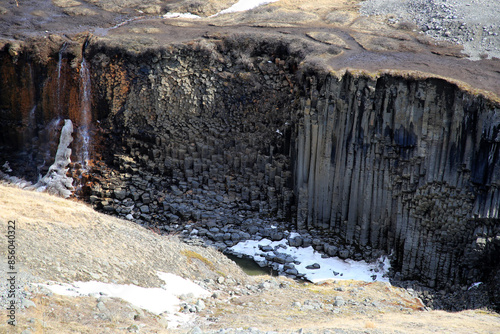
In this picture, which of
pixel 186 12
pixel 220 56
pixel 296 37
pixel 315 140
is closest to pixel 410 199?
pixel 315 140

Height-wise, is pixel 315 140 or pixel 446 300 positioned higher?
pixel 315 140

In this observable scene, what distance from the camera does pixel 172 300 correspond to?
53.8 ft

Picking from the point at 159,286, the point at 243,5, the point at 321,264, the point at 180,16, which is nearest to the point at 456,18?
the point at 243,5

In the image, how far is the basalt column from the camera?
20.0 m

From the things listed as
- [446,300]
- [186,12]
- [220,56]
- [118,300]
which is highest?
[186,12]

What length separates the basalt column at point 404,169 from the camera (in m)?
20.0

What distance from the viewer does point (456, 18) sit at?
27188 mm

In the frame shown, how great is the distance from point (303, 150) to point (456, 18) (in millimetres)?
11189

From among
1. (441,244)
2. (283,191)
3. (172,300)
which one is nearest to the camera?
(172,300)

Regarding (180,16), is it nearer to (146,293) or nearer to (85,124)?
(85,124)

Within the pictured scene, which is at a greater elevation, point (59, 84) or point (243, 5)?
point (243, 5)

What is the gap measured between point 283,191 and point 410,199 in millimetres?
6368

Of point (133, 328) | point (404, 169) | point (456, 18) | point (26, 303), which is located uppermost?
point (456, 18)

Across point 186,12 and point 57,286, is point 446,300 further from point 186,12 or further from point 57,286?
point 186,12
